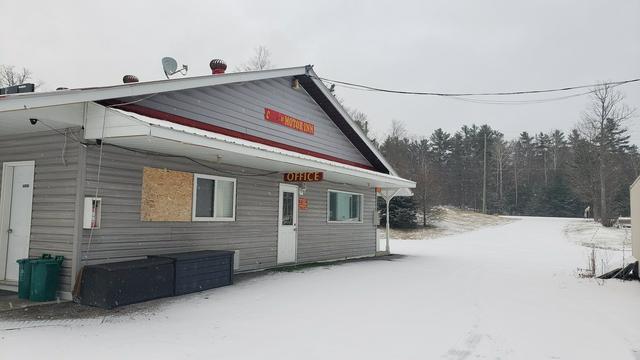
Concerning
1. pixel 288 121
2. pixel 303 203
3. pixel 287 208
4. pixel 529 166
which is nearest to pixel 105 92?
pixel 288 121

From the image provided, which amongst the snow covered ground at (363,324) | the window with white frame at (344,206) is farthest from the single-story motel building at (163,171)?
the snow covered ground at (363,324)

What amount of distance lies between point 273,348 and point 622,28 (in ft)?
46.7

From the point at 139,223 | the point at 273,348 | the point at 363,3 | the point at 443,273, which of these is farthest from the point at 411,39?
the point at 273,348

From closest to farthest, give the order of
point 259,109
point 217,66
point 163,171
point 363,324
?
point 363,324
point 163,171
point 217,66
point 259,109

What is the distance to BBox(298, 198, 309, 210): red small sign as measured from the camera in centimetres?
1249

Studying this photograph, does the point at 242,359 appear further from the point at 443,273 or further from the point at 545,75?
the point at 545,75

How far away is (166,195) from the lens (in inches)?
334

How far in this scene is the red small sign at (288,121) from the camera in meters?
11.5

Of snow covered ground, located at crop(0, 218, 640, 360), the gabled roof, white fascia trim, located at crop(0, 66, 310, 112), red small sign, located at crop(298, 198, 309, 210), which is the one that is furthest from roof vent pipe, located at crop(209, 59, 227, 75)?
snow covered ground, located at crop(0, 218, 640, 360)

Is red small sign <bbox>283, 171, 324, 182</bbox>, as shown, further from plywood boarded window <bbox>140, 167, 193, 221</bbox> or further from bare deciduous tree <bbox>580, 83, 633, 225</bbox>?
bare deciduous tree <bbox>580, 83, 633, 225</bbox>

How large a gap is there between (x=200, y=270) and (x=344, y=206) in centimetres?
740

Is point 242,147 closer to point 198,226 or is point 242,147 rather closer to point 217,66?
point 198,226

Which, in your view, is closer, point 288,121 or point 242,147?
point 242,147

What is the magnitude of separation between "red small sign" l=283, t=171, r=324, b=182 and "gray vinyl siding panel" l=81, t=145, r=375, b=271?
9.6 inches
